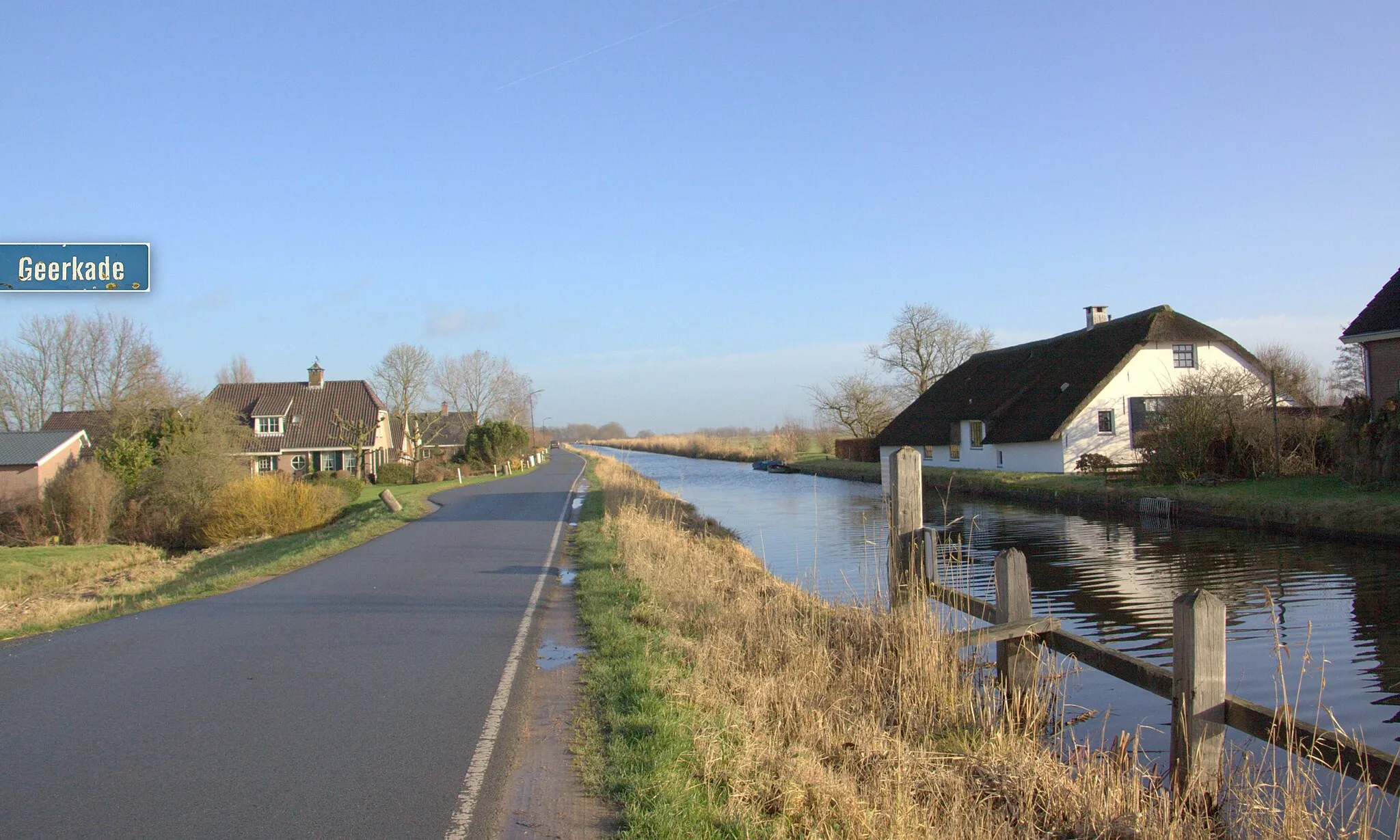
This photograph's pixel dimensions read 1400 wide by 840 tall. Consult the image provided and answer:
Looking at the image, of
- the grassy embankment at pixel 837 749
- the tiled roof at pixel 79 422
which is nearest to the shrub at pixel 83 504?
the tiled roof at pixel 79 422

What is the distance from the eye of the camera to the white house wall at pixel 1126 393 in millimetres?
34031

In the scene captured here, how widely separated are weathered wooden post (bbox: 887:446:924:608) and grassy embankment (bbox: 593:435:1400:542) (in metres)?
2.74

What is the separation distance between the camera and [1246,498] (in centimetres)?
2158

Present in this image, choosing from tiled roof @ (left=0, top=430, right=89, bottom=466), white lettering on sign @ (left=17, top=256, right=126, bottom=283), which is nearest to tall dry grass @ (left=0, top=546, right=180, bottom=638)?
white lettering on sign @ (left=17, top=256, right=126, bottom=283)

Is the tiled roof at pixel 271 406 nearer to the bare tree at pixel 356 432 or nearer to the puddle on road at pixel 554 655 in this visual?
the bare tree at pixel 356 432

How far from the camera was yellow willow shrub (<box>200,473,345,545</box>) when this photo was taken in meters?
30.4

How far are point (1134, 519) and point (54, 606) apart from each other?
924 inches

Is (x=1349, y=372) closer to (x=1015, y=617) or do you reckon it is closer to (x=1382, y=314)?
(x=1382, y=314)

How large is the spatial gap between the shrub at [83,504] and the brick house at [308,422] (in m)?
25.1

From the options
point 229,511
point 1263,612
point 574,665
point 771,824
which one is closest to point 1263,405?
point 1263,612

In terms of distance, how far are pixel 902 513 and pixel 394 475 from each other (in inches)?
1885

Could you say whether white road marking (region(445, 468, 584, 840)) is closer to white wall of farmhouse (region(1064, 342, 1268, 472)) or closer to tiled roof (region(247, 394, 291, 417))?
white wall of farmhouse (region(1064, 342, 1268, 472))

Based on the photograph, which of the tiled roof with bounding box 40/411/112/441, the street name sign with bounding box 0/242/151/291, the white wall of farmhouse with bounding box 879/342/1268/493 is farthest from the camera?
the tiled roof with bounding box 40/411/112/441

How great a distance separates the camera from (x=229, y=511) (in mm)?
30531
